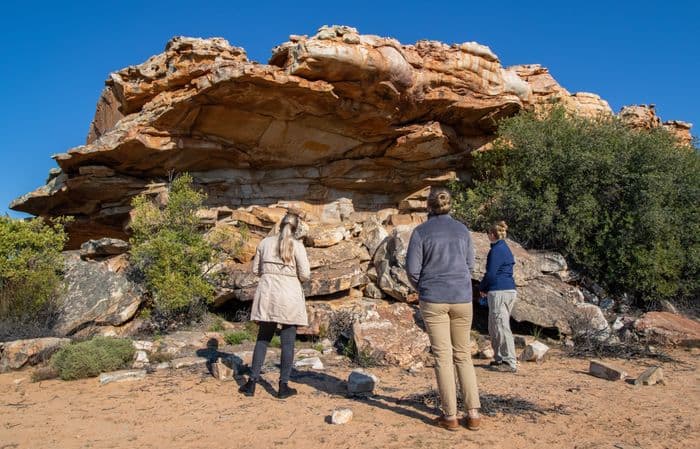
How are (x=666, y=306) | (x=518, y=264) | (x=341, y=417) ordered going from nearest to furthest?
(x=341, y=417)
(x=518, y=264)
(x=666, y=306)

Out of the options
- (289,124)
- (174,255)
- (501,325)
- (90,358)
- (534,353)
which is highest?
(289,124)

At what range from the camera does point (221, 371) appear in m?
5.95

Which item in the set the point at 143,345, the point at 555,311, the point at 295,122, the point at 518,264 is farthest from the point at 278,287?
the point at 295,122

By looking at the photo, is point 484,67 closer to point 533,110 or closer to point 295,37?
point 533,110

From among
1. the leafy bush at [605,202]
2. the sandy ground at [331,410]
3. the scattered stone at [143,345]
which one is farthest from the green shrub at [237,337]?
the leafy bush at [605,202]

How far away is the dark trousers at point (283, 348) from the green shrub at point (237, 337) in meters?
3.24

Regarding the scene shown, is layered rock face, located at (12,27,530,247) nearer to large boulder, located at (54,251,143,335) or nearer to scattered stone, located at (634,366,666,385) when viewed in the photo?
large boulder, located at (54,251,143,335)

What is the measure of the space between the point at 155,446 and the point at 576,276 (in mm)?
10302

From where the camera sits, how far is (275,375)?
6.21 metres

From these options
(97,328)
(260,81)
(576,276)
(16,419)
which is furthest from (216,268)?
(576,276)

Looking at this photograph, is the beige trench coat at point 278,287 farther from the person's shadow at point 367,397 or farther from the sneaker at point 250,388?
the person's shadow at point 367,397

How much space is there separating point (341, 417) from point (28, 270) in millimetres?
7756

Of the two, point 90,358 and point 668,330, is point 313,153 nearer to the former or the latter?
point 90,358

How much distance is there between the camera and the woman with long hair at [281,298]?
5.12 meters
